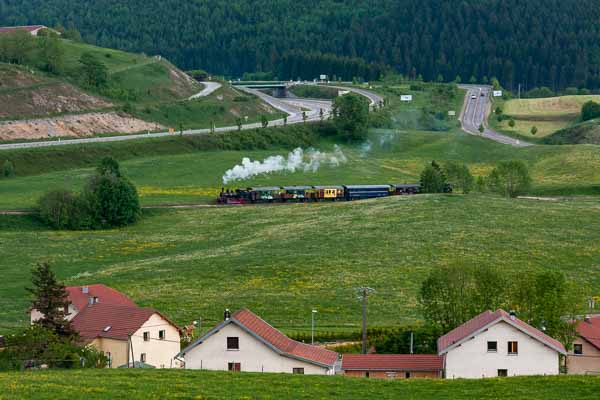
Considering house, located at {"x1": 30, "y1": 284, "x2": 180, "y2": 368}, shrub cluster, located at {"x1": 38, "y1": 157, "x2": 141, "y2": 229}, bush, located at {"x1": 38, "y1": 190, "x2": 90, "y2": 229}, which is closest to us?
house, located at {"x1": 30, "y1": 284, "x2": 180, "y2": 368}

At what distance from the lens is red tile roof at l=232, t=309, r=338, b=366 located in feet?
168

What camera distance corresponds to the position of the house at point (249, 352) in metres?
51.1

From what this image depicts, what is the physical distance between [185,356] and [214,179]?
89.0 meters

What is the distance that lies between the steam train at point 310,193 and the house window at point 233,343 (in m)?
75.1

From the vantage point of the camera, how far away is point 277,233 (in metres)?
106

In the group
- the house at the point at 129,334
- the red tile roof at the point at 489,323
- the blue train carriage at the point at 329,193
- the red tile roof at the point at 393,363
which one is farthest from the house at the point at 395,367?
the blue train carriage at the point at 329,193

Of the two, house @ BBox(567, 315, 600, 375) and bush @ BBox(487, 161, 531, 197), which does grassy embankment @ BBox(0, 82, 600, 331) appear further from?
house @ BBox(567, 315, 600, 375)

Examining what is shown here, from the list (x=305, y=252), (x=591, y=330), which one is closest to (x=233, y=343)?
(x=591, y=330)

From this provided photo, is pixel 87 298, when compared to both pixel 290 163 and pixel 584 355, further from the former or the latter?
pixel 290 163

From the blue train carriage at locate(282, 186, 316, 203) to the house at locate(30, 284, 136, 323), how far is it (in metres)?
60.6

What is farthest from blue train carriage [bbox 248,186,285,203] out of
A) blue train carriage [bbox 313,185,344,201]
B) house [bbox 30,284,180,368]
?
house [bbox 30,284,180,368]

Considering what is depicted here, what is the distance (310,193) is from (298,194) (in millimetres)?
1342

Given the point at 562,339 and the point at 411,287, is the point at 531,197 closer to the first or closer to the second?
the point at 411,287

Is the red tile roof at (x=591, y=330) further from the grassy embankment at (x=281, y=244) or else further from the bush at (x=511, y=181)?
the bush at (x=511, y=181)
